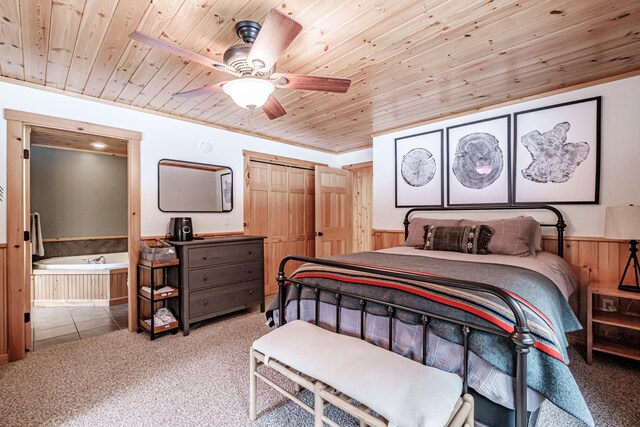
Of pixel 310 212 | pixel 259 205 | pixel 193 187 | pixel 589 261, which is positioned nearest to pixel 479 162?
pixel 589 261

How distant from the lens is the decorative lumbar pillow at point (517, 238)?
100 inches

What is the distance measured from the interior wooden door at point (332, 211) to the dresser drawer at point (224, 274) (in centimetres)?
125

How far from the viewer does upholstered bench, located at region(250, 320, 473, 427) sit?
1100 millimetres

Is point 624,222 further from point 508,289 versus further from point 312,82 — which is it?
point 312,82

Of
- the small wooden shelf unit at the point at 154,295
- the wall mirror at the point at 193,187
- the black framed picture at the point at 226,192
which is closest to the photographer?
the small wooden shelf unit at the point at 154,295

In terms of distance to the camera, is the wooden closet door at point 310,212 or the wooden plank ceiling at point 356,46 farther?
the wooden closet door at point 310,212

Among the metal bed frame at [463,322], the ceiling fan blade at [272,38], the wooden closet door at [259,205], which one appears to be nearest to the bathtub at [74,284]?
the wooden closet door at [259,205]

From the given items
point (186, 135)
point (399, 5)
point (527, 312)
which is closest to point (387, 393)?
point (527, 312)

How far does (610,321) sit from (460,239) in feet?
3.86

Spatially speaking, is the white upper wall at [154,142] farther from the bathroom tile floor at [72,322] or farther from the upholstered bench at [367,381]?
the upholstered bench at [367,381]

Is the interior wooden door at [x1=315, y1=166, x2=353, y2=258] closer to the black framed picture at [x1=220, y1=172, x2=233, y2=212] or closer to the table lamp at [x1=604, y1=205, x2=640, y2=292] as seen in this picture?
the black framed picture at [x1=220, y1=172, x2=233, y2=212]

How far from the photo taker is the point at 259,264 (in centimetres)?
364

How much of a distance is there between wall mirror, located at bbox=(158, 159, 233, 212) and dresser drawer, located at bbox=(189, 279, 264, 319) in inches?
39.7

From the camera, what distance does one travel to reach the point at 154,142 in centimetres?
328
